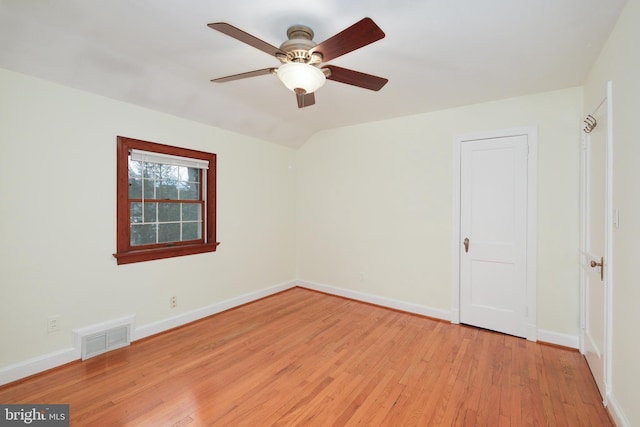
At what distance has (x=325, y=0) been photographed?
1.66 m

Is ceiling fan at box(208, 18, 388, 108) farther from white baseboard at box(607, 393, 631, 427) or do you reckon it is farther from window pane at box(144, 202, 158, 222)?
white baseboard at box(607, 393, 631, 427)

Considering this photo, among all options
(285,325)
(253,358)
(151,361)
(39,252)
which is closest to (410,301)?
(285,325)

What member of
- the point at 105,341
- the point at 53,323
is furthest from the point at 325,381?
the point at 53,323

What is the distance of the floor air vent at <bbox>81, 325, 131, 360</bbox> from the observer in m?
2.59

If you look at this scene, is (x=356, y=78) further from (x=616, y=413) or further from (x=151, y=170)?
(x=616, y=413)

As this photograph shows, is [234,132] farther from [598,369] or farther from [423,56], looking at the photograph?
[598,369]

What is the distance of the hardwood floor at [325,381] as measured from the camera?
1.91 meters

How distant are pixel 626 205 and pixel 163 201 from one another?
12.9 feet

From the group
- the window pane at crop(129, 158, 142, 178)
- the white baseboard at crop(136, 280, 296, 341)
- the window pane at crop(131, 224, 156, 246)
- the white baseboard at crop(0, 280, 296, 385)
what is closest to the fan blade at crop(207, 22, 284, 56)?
the window pane at crop(129, 158, 142, 178)

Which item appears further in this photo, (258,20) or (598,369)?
(598,369)

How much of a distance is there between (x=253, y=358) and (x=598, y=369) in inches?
110

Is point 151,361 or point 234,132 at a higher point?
point 234,132

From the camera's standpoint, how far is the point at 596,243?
91.1 inches

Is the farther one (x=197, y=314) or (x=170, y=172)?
(x=197, y=314)
